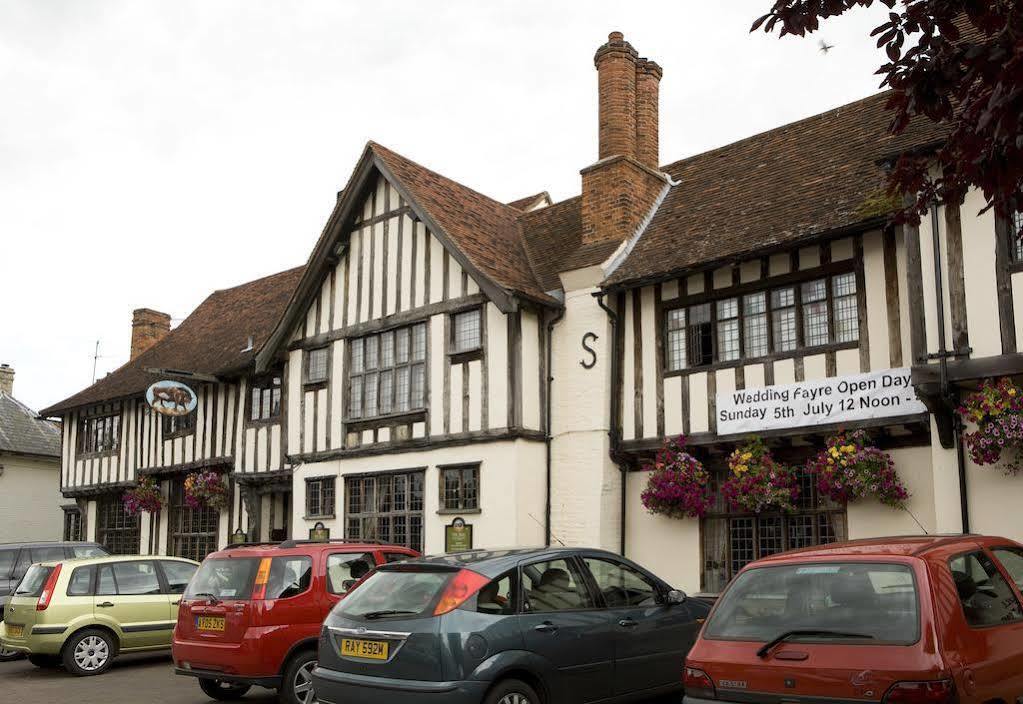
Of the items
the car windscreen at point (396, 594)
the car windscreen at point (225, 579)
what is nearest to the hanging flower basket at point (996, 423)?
the car windscreen at point (396, 594)

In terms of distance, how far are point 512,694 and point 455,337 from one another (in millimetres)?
10246

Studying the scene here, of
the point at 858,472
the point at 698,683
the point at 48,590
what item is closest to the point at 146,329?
the point at 48,590

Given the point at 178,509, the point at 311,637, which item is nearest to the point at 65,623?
the point at 311,637

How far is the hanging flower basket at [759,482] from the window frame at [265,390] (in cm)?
1086

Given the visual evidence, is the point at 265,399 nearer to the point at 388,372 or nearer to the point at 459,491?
the point at 388,372

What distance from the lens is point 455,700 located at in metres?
6.92

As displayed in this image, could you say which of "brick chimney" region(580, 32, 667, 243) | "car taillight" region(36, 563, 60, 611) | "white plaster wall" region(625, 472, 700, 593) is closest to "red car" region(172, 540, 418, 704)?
"car taillight" region(36, 563, 60, 611)

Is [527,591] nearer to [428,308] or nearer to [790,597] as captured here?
[790,597]

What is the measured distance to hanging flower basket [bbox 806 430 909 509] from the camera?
40.5ft

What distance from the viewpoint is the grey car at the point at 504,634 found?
280 inches

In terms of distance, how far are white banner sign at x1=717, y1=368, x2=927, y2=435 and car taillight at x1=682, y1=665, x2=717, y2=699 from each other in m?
7.12

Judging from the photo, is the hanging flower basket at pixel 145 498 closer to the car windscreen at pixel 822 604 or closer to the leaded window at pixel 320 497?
the leaded window at pixel 320 497

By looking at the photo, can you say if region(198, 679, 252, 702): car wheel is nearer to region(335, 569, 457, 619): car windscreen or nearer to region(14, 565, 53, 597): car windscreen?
region(335, 569, 457, 619): car windscreen

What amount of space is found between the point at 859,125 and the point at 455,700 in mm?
12225
